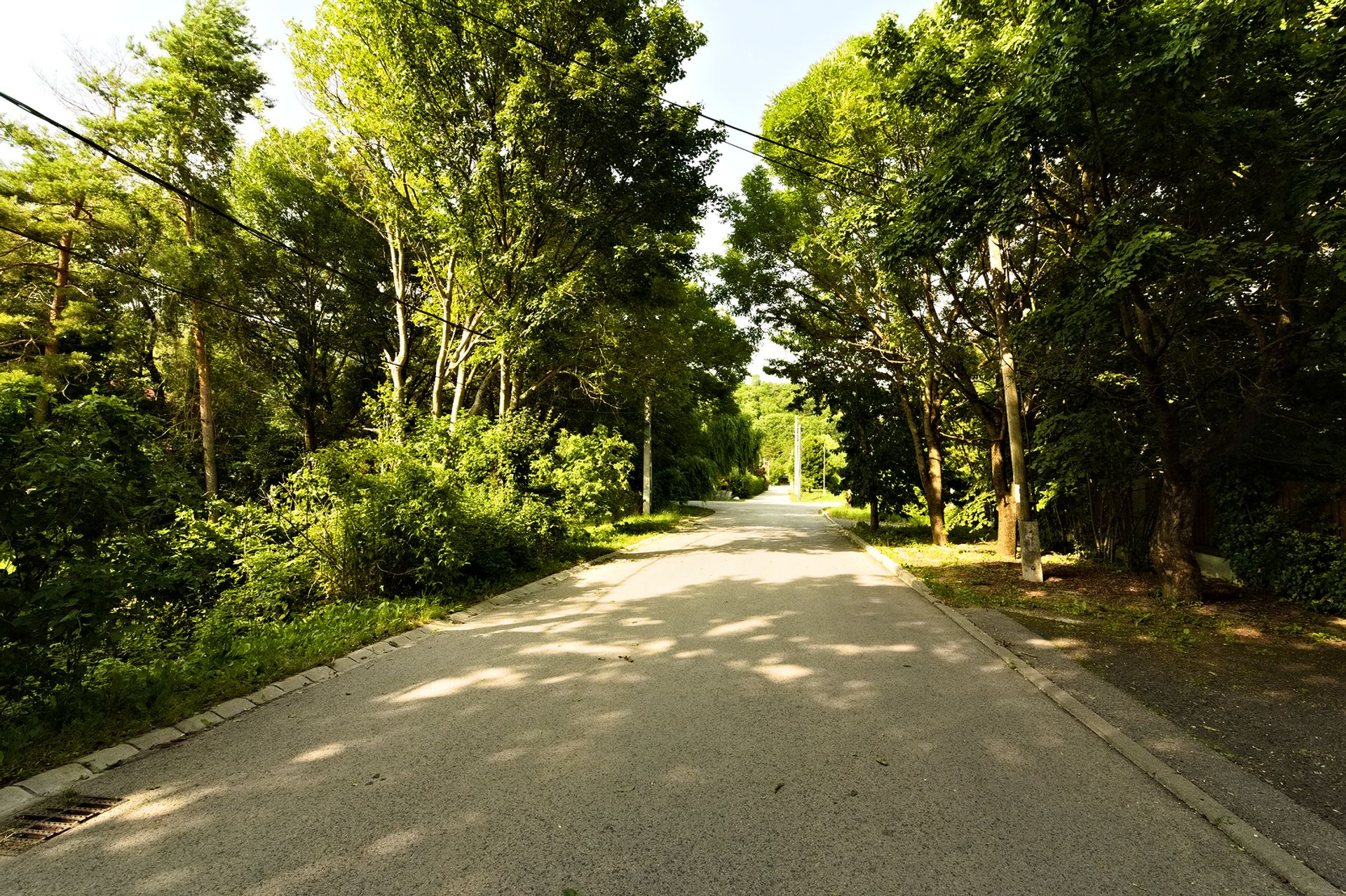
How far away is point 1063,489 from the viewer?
1128 cm

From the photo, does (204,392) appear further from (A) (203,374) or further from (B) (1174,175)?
(B) (1174,175)

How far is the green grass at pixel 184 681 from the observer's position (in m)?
3.44

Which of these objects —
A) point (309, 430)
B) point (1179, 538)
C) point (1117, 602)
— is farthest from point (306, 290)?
point (1179, 538)

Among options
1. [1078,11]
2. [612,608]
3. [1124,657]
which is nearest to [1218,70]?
[1078,11]

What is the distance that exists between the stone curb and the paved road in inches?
3.0

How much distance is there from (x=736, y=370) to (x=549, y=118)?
11.8 m

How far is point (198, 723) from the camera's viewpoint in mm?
3945

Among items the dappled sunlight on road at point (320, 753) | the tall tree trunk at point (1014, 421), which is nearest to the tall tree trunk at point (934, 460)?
the tall tree trunk at point (1014, 421)

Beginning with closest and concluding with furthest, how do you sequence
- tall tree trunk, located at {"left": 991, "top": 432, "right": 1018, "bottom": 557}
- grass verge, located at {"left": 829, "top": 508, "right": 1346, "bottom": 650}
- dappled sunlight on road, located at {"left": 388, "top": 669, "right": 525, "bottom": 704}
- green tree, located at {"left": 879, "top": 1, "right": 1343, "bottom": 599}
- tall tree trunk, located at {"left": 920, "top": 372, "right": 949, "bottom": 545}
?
dappled sunlight on road, located at {"left": 388, "top": 669, "right": 525, "bottom": 704}
green tree, located at {"left": 879, "top": 1, "right": 1343, "bottom": 599}
grass verge, located at {"left": 829, "top": 508, "right": 1346, "bottom": 650}
tall tree trunk, located at {"left": 991, "top": 432, "right": 1018, "bottom": 557}
tall tree trunk, located at {"left": 920, "top": 372, "right": 949, "bottom": 545}

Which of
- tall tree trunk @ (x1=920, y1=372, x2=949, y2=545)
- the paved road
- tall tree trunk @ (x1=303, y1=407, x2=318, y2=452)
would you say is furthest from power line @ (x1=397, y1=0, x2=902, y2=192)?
tall tree trunk @ (x1=303, y1=407, x2=318, y2=452)

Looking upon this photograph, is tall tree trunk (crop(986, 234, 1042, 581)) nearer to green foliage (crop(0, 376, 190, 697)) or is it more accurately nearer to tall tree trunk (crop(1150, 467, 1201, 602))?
tall tree trunk (crop(1150, 467, 1201, 602))

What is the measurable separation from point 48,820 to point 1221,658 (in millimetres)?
8105

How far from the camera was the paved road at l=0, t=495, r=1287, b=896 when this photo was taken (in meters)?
2.39

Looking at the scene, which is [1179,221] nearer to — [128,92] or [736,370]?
[736,370]
